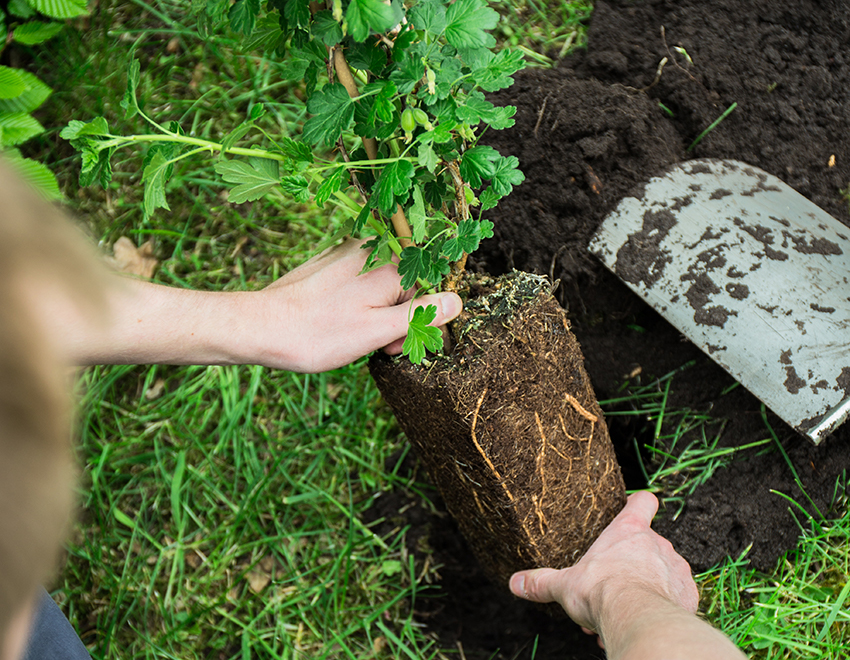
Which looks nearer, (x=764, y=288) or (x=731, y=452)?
(x=764, y=288)

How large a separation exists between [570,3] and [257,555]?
231 cm

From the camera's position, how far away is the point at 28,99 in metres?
2.30

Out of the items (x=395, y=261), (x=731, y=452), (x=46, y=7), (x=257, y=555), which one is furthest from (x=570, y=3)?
(x=257, y=555)

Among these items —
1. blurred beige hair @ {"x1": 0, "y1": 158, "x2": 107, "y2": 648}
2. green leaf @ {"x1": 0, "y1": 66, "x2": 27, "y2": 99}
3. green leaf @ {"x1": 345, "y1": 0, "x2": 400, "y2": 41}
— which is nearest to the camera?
blurred beige hair @ {"x1": 0, "y1": 158, "x2": 107, "y2": 648}

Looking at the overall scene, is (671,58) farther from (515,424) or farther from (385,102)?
(385,102)

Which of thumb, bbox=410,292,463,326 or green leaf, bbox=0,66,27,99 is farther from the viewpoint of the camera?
green leaf, bbox=0,66,27,99

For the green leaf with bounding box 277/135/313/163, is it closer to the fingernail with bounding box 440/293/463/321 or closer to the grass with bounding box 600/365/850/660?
the fingernail with bounding box 440/293/463/321

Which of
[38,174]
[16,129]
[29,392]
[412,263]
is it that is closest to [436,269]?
[412,263]

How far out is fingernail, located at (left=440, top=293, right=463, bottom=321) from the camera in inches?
53.6

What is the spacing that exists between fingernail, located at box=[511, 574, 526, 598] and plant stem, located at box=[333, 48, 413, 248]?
1.00 m

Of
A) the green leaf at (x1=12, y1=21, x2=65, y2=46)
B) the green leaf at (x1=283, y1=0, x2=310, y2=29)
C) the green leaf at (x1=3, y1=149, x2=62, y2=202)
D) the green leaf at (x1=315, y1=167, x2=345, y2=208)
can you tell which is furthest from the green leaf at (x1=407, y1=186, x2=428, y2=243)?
the green leaf at (x1=12, y1=21, x2=65, y2=46)

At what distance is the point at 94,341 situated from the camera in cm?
148

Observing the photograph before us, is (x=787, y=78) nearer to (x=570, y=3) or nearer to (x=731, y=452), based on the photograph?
(x=570, y=3)

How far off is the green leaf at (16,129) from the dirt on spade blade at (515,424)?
1.68m
